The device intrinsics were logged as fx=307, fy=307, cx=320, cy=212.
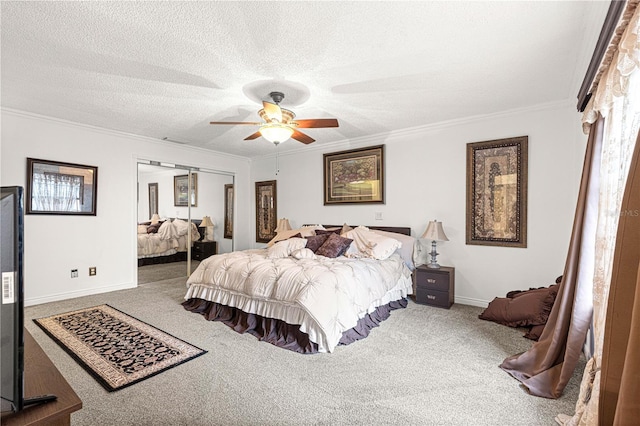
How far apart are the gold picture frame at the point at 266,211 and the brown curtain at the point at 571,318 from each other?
16.0 ft

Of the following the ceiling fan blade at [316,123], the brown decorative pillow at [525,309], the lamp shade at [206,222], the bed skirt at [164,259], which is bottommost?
the brown decorative pillow at [525,309]

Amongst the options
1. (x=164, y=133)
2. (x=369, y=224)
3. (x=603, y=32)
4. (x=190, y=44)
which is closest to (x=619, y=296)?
(x=603, y=32)

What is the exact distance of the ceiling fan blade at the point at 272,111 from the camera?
2818mm

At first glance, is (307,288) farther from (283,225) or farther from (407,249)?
(283,225)

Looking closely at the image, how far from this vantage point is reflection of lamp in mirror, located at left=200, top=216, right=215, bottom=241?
589cm

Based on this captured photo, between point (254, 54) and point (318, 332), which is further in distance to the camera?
point (318, 332)

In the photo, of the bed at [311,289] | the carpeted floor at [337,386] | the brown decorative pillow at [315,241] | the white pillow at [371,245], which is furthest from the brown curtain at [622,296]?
the brown decorative pillow at [315,241]

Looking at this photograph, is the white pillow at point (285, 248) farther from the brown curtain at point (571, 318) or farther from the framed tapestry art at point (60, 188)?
the framed tapestry art at point (60, 188)

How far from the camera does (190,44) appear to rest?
2299 mm

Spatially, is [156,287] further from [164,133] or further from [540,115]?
[540,115]

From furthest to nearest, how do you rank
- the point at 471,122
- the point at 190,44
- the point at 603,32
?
the point at 471,122, the point at 190,44, the point at 603,32

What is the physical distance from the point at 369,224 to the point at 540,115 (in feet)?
8.77

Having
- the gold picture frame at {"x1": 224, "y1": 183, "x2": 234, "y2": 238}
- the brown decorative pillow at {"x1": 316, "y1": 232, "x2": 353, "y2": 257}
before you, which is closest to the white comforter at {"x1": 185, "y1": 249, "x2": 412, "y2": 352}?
the brown decorative pillow at {"x1": 316, "y1": 232, "x2": 353, "y2": 257}

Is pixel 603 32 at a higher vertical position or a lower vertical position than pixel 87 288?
higher
